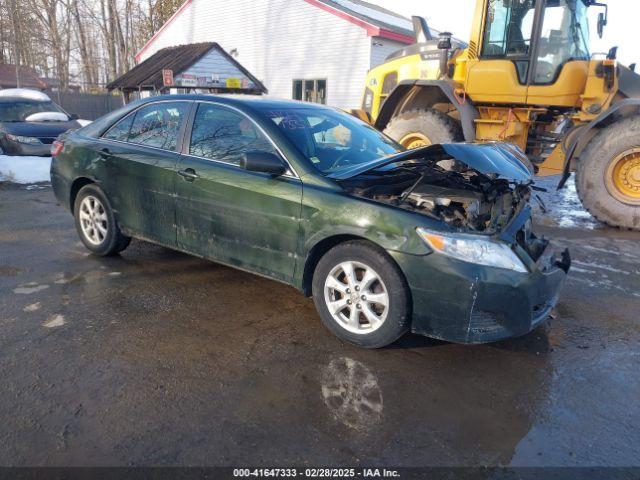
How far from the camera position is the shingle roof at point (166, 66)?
1812cm

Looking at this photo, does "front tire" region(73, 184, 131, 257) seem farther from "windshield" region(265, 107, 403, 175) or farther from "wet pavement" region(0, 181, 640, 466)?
"windshield" region(265, 107, 403, 175)

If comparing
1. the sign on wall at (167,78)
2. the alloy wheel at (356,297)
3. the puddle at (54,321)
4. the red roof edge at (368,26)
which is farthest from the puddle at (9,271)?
the red roof edge at (368,26)

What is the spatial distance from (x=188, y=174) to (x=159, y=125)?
776 millimetres

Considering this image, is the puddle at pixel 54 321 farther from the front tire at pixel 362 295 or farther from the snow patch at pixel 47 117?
the snow patch at pixel 47 117

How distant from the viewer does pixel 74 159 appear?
5.18 meters

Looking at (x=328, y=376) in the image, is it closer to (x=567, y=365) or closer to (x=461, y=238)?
(x=461, y=238)

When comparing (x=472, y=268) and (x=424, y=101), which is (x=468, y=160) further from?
(x=424, y=101)

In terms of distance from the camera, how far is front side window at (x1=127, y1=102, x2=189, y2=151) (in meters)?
4.48

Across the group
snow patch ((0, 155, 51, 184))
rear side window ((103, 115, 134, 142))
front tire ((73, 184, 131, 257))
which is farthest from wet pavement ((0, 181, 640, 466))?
snow patch ((0, 155, 51, 184))

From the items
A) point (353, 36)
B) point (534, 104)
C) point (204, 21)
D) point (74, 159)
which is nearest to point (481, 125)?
point (534, 104)

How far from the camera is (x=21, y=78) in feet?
107

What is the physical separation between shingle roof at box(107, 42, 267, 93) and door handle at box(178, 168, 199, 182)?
49.1 ft

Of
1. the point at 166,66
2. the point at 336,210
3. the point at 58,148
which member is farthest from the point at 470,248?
the point at 166,66

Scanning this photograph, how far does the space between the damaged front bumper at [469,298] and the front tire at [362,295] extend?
0.09 metres
